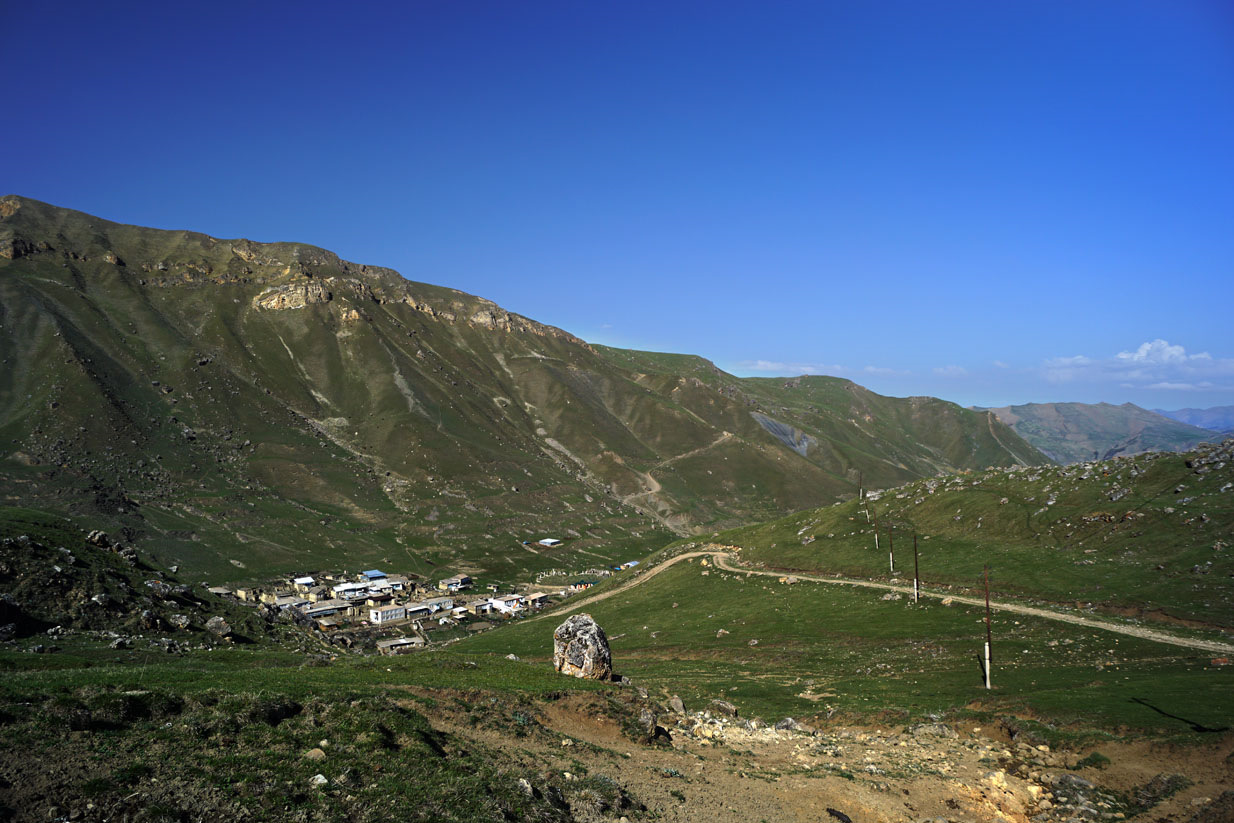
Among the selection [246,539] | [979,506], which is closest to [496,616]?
[246,539]

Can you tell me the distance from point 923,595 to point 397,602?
106m

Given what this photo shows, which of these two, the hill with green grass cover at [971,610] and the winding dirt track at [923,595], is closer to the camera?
the hill with green grass cover at [971,610]

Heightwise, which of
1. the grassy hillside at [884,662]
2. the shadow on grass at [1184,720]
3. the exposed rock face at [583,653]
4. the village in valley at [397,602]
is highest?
the exposed rock face at [583,653]

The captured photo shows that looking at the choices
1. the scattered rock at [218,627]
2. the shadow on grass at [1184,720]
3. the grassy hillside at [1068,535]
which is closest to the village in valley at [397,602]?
the grassy hillside at [1068,535]

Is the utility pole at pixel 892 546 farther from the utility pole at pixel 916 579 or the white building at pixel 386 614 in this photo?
the white building at pixel 386 614

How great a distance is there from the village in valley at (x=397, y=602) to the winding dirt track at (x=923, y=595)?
1435 cm

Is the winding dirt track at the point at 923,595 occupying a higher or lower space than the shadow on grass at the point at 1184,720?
lower

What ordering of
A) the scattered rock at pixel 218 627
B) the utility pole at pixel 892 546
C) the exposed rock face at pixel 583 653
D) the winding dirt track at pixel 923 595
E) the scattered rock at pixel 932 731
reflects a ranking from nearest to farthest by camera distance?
1. the scattered rock at pixel 932 731
2. the exposed rock face at pixel 583 653
3. the scattered rock at pixel 218 627
4. the winding dirt track at pixel 923 595
5. the utility pole at pixel 892 546

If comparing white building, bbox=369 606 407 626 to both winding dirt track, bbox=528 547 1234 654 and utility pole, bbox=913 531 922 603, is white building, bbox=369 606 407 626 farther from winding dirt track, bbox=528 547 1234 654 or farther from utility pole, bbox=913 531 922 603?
utility pole, bbox=913 531 922 603

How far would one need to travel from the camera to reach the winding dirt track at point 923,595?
49906mm

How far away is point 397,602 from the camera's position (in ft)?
436

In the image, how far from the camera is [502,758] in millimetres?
24109

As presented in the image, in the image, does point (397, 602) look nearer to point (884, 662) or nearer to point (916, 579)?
point (916, 579)

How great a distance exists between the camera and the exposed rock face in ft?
130
